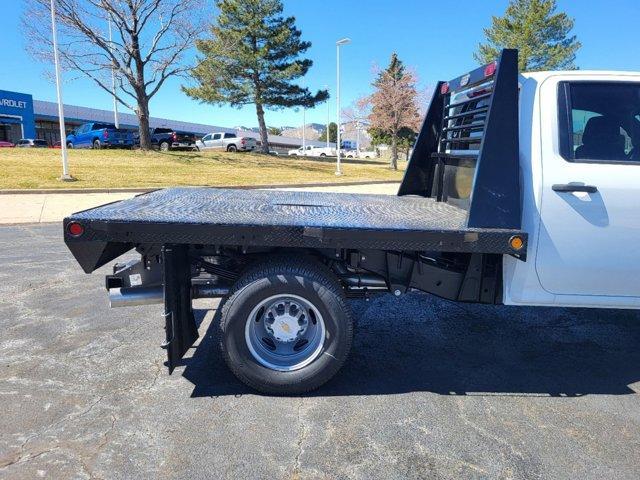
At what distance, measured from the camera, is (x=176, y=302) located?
3059mm

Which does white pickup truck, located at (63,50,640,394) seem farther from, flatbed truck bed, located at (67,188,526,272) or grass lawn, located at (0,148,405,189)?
grass lawn, located at (0,148,405,189)

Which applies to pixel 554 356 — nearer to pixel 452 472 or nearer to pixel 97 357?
pixel 452 472

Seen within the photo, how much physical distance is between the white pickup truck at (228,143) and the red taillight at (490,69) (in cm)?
3516

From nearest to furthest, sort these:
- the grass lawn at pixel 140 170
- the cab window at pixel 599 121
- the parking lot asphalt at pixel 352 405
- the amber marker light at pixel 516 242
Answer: the parking lot asphalt at pixel 352 405, the amber marker light at pixel 516 242, the cab window at pixel 599 121, the grass lawn at pixel 140 170

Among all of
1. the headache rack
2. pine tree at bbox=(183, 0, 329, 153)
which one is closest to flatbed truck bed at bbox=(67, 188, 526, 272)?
the headache rack

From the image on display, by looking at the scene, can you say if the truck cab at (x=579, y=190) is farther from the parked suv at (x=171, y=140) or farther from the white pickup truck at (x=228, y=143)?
the white pickup truck at (x=228, y=143)

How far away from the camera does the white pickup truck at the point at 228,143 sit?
126 ft

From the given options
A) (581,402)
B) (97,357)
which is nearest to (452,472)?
(581,402)

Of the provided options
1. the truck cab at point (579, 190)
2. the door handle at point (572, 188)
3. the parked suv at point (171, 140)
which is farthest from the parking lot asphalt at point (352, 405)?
the parked suv at point (171, 140)

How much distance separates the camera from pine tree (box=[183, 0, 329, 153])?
32.0m

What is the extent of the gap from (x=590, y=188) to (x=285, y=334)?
2.14 metres

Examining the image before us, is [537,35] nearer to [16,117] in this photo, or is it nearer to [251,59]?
[251,59]

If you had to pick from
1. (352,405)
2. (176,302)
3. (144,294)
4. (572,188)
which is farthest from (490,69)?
(144,294)

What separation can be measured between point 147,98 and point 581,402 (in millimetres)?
28238
